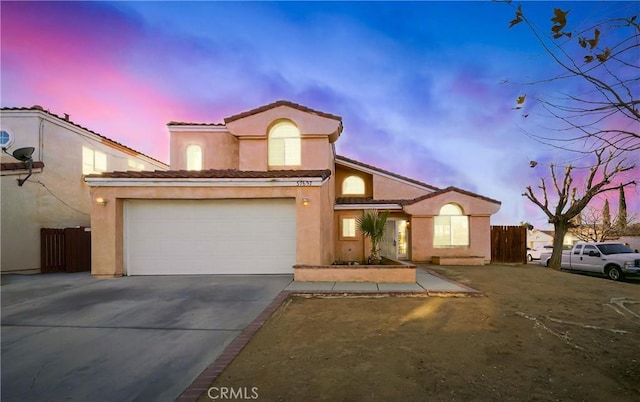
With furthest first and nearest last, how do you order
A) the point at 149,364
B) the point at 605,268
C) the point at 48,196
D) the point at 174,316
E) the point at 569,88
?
1. the point at 605,268
2. the point at 48,196
3. the point at 174,316
4. the point at 149,364
5. the point at 569,88

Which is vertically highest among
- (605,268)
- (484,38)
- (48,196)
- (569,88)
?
(484,38)

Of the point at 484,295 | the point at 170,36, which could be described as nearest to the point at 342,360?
the point at 484,295

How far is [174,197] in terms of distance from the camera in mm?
10547

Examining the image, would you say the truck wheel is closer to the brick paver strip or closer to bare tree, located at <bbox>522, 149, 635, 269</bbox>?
bare tree, located at <bbox>522, 149, 635, 269</bbox>

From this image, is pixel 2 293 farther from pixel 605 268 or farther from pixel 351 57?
pixel 605 268

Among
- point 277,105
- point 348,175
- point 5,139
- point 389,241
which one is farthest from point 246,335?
point 5,139

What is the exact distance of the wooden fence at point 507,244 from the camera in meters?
17.8

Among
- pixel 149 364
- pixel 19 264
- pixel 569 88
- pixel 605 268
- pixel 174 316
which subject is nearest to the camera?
pixel 569 88

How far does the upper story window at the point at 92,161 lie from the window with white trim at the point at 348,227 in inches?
542

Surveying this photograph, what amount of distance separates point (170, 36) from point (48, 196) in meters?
8.87

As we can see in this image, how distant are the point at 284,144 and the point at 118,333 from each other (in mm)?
10815

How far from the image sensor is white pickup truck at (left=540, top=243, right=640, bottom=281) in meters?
13.1

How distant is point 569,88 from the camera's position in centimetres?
339

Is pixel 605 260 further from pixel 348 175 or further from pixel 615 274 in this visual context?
pixel 348 175
